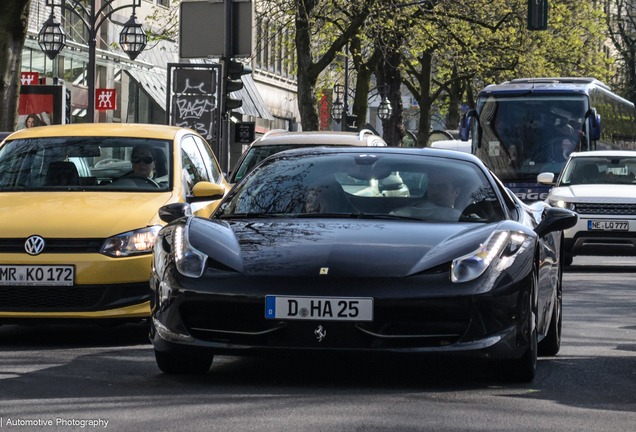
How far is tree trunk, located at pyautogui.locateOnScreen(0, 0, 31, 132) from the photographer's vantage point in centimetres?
1830

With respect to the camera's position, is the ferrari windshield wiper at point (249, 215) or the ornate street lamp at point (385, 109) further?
the ornate street lamp at point (385, 109)

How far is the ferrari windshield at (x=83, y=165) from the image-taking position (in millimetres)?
9297

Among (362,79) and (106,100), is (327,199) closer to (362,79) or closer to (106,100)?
(106,100)

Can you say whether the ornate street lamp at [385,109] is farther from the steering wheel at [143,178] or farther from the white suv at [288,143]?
the steering wheel at [143,178]

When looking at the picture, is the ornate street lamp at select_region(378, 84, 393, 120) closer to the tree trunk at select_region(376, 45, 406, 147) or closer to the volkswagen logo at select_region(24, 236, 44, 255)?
the tree trunk at select_region(376, 45, 406, 147)

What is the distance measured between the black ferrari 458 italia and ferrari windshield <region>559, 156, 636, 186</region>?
472 inches

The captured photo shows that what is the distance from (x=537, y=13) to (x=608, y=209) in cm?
1176

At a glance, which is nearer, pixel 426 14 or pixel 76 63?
pixel 426 14

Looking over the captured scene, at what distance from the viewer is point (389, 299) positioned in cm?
583

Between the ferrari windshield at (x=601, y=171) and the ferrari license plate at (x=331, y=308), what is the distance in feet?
43.1

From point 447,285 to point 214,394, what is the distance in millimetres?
1190

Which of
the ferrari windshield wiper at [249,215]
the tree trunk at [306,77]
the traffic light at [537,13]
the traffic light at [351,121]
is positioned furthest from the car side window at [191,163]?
the traffic light at [351,121]

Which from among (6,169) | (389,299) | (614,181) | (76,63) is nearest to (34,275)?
(6,169)

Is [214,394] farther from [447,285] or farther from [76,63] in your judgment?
[76,63]
